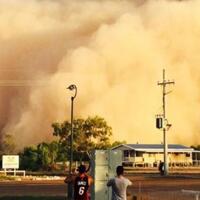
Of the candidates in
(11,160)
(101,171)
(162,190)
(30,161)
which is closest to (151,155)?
(30,161)

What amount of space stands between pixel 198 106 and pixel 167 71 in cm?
931

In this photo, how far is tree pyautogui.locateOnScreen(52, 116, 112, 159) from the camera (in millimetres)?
71750

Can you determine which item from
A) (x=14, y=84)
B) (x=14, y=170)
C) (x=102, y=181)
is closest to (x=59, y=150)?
(x=14, y=170)

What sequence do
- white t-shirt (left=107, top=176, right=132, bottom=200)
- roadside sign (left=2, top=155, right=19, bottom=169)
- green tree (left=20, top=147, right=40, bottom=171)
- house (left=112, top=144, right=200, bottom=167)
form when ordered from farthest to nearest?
house (left=112, top=144, right=200, bottom=167) < green tree (left=20, top=147, right=40, bottom=171) < roadside sign (left=2, top=155, right=19, bottom=169) < white t-shirt (left=107, top=176, right=132, bottom=200)

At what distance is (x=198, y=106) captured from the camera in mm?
126875

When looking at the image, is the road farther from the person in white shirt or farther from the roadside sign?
the person in white shirt

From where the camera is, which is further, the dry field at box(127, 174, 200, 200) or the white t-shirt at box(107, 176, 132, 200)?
the dry field at box(127, 174, 200, 200)

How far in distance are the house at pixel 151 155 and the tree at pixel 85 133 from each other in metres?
9.19

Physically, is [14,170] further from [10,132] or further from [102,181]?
[10,132]

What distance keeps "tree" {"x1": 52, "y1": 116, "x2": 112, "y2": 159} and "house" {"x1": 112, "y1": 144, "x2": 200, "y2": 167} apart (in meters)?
9.19

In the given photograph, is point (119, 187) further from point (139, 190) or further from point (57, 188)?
point (57, 188)

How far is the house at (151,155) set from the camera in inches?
3264

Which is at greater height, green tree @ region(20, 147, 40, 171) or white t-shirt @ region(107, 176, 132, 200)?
green tree @ region(20, 147, 40, 171)

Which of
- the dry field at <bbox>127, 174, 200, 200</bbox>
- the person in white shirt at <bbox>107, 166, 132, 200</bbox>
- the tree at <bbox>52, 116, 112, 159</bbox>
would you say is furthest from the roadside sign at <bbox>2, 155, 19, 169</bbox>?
the person in white shirt at <bbox>107, 166, 132, 200</bbox>
